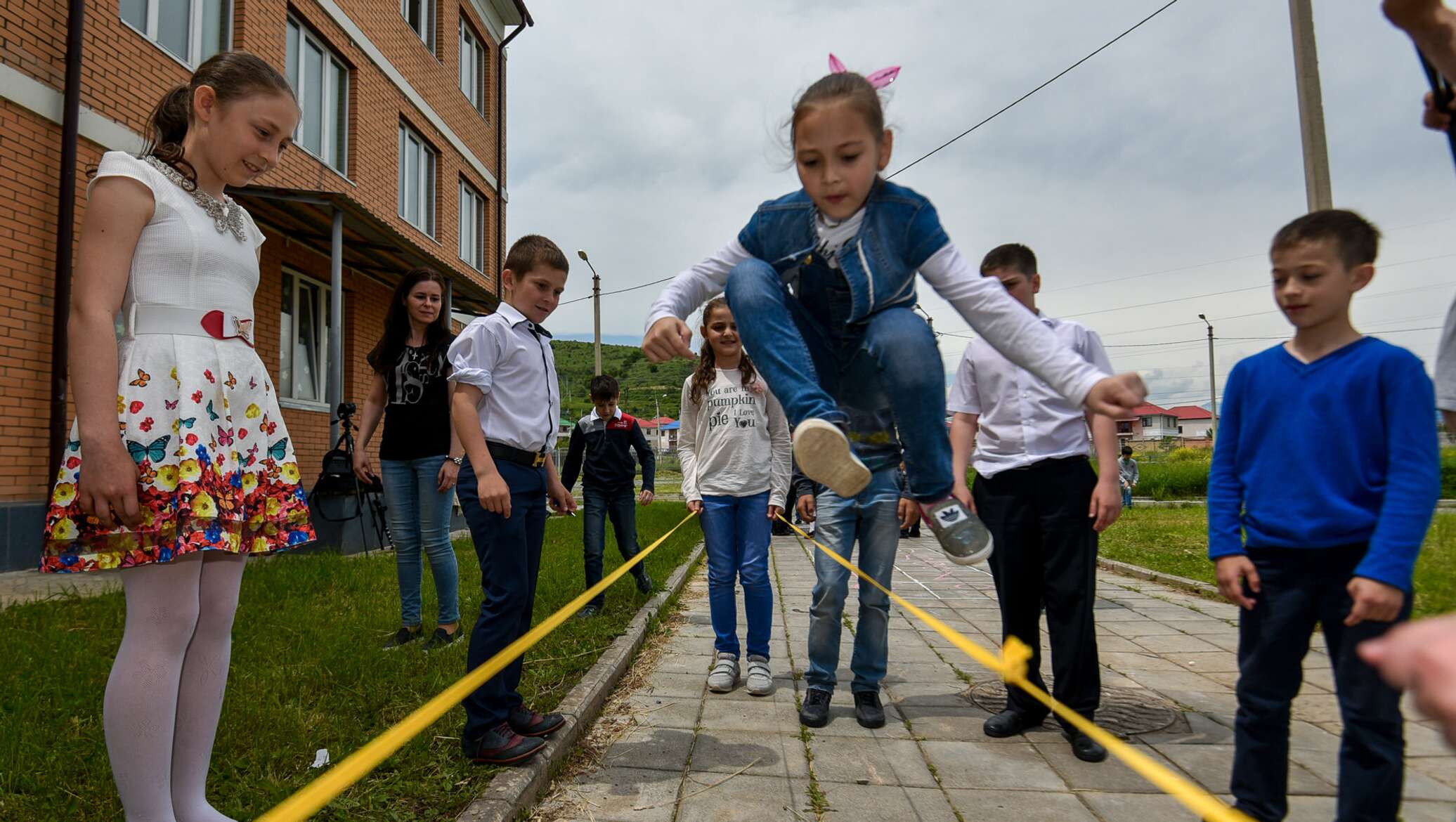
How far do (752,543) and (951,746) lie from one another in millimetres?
1533

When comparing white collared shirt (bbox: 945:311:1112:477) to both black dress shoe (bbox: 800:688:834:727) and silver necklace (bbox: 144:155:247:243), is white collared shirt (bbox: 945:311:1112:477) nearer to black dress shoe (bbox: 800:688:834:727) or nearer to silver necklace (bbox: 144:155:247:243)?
black dress shoe (bbox: 800:688:834:727)

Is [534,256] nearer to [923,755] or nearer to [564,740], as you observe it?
[564,740]

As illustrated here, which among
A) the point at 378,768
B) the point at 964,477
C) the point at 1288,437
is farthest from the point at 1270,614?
the point at 378,768

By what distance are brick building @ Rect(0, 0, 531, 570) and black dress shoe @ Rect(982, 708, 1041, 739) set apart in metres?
7.37

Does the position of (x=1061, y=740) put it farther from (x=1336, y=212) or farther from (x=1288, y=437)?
(x=1336, y=212)

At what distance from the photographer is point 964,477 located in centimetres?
372

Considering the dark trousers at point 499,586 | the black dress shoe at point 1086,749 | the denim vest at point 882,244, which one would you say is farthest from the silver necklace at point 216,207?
the black dress shoe at point 1086,749

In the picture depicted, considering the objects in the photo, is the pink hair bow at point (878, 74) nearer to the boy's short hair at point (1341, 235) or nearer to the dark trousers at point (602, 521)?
the boy's short hair at point (1341, 235)

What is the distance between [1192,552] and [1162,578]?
2.50 metres

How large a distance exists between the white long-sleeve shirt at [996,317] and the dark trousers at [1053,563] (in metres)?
1.65

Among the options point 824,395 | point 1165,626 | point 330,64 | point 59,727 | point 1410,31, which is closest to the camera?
point 1410,31

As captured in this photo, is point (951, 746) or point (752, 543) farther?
point (752, 543)

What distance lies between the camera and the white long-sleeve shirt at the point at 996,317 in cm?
189

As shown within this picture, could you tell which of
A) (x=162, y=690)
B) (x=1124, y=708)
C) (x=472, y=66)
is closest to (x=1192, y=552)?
(x=1124, y=708)
